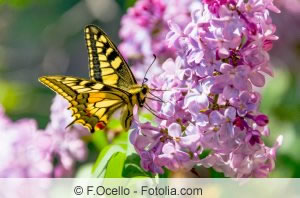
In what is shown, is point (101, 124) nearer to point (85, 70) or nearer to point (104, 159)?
point (104, 159)

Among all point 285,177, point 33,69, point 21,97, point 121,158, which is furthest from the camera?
point 33,69

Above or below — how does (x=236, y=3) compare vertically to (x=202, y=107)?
above

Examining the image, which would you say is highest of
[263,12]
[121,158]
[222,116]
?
[263,12]

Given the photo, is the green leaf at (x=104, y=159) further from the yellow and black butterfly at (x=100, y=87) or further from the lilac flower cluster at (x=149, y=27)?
the lilac flower cluster at (x=149, y=27)

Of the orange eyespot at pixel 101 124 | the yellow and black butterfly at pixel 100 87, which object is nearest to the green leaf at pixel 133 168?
the yellow and black butterfly at pixel 100 87

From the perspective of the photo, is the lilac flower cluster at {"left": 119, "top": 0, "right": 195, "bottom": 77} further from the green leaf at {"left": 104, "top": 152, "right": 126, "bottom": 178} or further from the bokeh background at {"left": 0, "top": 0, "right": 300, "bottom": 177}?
the green leaf at {"left": 104, "top": 152, "right": 126, "bottom": 178}

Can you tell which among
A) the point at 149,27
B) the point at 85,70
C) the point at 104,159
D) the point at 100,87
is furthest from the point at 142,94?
the point at 85,70

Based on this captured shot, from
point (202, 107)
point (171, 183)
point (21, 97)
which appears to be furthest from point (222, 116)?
point (21, 97)

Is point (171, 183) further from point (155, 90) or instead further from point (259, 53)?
point (259, 53)
